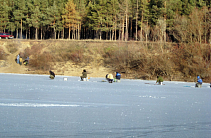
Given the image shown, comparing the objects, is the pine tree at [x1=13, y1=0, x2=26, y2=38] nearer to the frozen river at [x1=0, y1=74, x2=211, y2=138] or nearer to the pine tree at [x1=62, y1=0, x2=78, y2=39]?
the pine tree at [x1=62, y1=0, x2=78, y2=39]

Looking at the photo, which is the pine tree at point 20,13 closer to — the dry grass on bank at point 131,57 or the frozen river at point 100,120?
the dry grass on bank at point 131,57

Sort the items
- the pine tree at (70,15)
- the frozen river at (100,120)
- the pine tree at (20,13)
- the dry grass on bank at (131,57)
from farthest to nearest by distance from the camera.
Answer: the pine tree at (20,13)
the pine tree at (70,15)
the dry grass on bank at (131,57)
the frozen river at (100,120)

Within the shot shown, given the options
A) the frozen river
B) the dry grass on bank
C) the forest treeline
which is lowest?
the frozen river

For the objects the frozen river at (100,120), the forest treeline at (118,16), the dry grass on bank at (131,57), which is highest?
the forest treeline at (118,16)

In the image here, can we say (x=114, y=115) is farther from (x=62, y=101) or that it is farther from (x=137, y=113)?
(x=62, y=101)

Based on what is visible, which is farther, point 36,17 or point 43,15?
point 36,17

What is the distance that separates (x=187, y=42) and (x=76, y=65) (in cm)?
1897

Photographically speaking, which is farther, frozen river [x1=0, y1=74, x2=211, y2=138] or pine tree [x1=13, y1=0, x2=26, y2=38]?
pine tree [x1=13, y1=0, x2=26, y2=38]

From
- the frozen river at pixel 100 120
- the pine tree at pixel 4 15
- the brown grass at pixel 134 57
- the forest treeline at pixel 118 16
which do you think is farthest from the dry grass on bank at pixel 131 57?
the frozen river at pixel 100 120

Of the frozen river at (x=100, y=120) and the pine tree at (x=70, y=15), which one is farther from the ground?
the pine tree at (x=70, y=15)

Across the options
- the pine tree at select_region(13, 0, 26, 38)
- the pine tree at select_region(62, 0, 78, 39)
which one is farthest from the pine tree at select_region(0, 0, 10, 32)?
the pine tree at select_region(62, 0, 78, 39)

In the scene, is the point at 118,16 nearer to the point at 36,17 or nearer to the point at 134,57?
the point at 36,17

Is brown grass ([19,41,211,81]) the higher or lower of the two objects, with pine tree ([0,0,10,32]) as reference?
lower

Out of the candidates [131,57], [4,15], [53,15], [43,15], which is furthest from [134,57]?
[4,15]
